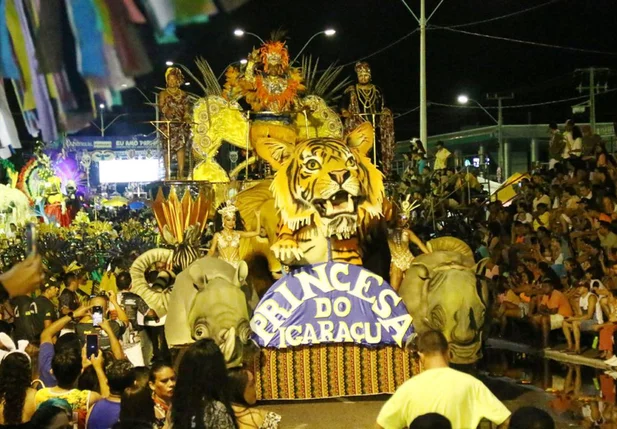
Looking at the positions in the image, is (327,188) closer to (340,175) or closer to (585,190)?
(340,175)

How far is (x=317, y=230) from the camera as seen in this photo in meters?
9.94

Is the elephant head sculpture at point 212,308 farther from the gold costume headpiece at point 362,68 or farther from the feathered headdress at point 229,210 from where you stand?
the gold costume headpiece at point 362,68

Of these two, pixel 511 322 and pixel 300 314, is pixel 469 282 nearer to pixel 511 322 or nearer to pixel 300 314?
pixel 300 314

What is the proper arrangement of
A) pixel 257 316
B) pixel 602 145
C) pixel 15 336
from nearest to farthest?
pixel 257 316 → pixel 15 336 → pixel 602 145

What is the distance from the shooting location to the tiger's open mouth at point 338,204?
968cm

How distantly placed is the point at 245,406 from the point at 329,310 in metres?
3.85

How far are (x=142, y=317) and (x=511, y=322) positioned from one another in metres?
6.74

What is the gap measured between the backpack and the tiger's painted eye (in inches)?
150

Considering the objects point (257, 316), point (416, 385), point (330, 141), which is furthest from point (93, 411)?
point (330, 141)

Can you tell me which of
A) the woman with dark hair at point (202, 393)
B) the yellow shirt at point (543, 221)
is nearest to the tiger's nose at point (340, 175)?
the woman with dark hair at point (202, 393)

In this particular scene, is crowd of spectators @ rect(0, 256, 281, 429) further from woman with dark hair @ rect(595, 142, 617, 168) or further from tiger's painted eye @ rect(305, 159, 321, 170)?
woman with dark hair @ rect(595, 142, 617, 168)

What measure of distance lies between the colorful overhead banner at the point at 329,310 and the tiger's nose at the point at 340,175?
30.0 inches

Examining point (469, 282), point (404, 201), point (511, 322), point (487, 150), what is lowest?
point (511, 322)

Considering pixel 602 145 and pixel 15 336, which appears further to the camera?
pixel 602 145
